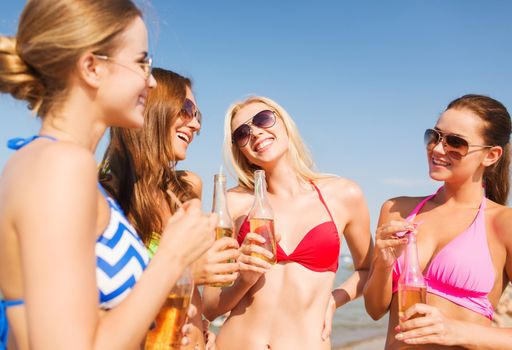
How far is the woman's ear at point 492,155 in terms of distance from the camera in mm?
3982

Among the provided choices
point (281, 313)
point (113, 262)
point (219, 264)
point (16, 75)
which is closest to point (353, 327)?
point (281, 313)

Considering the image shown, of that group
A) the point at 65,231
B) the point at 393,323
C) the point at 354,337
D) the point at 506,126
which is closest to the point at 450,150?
the point at 506,126

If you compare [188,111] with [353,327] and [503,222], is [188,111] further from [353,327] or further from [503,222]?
[353,327]

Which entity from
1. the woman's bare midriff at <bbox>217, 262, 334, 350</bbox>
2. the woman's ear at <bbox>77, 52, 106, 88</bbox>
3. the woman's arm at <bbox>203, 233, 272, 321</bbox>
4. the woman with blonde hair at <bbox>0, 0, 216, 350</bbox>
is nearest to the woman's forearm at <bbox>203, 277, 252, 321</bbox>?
the woman's arm at <bbox>203, 233, 272, 321</bbox>

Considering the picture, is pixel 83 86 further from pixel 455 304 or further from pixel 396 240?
pixel 455 304

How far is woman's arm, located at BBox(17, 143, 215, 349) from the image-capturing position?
1571 mm

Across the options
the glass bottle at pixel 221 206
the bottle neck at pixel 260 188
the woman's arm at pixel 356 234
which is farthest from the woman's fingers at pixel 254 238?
the woman's arm at pixel 356 234

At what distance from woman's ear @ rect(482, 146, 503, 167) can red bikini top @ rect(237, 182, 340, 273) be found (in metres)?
1.35

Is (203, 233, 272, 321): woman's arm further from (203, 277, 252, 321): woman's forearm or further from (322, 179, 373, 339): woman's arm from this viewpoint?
(322, 179, 373, 339): woman's arm

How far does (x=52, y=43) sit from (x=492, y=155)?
3.46 meters

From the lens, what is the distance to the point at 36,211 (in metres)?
1.59

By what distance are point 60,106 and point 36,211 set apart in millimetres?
599

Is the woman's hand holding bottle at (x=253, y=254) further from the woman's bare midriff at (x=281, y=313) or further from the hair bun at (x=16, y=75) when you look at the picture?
the hair bun at (x=16, y=75)

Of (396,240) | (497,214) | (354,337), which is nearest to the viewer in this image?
(396,240)
